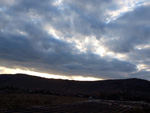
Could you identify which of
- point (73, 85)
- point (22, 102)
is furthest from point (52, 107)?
point (73, 85)

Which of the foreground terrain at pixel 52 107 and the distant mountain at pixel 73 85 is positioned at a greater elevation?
the distant mountain at pixel 73 85

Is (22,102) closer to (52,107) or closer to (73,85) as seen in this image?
(52,107)

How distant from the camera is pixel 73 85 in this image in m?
104

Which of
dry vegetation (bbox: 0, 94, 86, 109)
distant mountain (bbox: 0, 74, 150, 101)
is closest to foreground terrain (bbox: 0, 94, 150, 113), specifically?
dry vegetation (bbox: 0, 94, 86, 109)

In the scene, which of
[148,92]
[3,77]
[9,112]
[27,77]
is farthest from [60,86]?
[9,112]

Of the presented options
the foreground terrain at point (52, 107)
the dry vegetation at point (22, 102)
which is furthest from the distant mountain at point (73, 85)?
the foreground terrain at point (52, 107)

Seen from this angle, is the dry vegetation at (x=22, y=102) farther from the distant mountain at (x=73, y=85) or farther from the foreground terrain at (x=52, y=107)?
the distant mountain at (x=73, y=85)

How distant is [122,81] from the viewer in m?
94.1

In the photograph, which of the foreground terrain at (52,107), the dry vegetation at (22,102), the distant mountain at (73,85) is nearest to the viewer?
the foreground terrain at (52,107)

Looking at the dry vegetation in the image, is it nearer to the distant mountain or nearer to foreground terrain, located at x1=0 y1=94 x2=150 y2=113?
foreground terrain, located at x1=0 y1=94 x2=150 y2=113

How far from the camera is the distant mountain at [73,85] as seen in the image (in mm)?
82562

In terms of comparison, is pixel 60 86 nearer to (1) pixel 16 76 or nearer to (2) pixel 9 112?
(1) pixel 16 76

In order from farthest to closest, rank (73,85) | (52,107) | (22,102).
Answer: (73,85), (22,102), (52,107)

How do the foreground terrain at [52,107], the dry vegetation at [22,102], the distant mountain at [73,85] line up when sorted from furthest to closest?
the distant mountain at [73,85], the dry vegetation at [22,102], the foreground terrain at [52,107]
